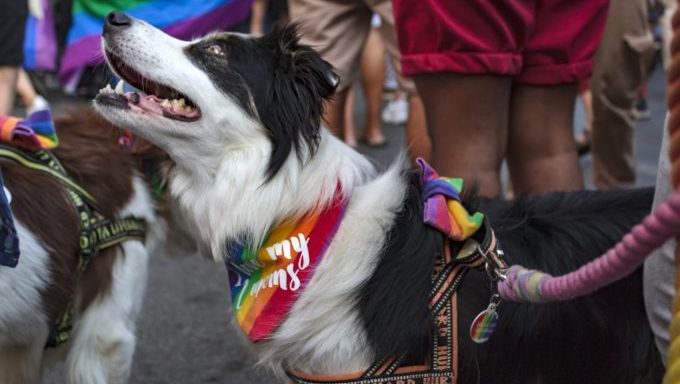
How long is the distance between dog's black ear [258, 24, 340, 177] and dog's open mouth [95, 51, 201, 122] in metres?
0.19

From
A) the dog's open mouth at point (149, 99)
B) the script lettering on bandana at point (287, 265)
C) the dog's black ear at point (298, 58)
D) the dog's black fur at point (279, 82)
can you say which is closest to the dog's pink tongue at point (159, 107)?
the dog's open mouth at point (149, 99)

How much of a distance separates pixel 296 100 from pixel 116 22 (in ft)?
1.61

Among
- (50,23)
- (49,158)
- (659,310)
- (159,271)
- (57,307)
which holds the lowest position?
(50,23)

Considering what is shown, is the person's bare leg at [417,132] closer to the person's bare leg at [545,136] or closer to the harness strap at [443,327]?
the person's bare leg at [545,136]

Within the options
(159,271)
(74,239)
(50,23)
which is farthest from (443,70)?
(50,23)

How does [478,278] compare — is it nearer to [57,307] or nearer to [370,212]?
[370,212]

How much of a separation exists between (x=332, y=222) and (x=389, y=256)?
0.16 metres

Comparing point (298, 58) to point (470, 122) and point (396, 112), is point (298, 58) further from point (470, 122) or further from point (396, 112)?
point (396, 112)

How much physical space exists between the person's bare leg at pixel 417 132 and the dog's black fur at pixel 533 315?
1.39m

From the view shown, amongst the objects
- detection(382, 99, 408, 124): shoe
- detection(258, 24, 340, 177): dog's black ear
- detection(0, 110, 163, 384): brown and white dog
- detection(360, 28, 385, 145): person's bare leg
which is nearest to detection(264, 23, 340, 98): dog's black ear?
detection(258, 24, 340, 177): dog's black ear

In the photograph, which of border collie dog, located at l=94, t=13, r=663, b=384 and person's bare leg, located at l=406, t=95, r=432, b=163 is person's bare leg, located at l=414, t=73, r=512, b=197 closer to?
border collie dog, located at l=94, t=13, r=663, b=384

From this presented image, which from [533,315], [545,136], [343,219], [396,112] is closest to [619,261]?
[533,315]

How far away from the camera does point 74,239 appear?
2.36 m

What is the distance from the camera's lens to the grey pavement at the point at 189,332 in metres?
3.01
